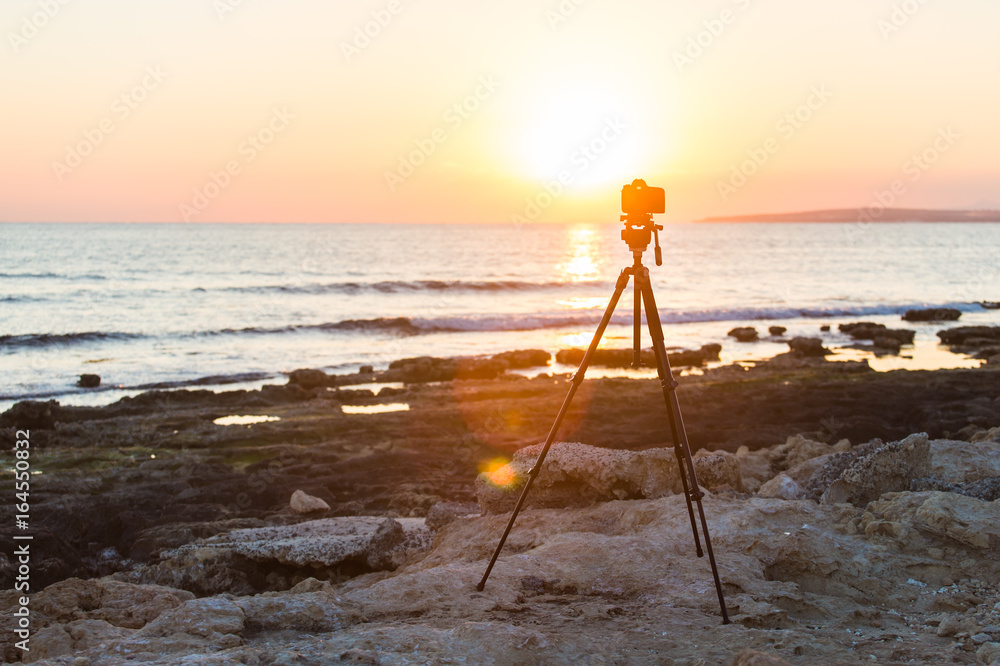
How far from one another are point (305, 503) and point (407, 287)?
3907 centimetres

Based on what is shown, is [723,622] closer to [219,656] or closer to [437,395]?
[219,656]

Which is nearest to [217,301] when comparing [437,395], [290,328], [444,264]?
[290,328]

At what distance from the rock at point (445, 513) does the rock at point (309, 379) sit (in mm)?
10535

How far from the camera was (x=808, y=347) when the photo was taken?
74.7 feet

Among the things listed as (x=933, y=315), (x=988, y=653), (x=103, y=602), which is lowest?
(x=103, y=602)

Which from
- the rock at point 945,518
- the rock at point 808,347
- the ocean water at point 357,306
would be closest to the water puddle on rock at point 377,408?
the ocean water at point 357,306

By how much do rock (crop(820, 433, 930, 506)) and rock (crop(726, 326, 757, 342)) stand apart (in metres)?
22.7

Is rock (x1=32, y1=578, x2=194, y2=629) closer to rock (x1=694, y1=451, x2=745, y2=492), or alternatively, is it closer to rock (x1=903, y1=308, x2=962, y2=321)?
rock (x1=694, y1=451, x2=745, y2=492)

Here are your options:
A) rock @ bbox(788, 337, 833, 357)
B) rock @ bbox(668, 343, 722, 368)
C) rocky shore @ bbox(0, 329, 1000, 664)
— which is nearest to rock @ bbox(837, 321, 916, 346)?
rock @ bbox(788, 337, 833, 357)

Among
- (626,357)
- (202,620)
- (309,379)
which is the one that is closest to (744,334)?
(626,357)

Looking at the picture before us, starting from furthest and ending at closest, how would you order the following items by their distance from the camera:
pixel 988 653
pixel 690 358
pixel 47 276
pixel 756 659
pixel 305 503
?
pixel 47 276, pixel 690 358, pixel 305 503, pixel 988 653, pixel 756 659

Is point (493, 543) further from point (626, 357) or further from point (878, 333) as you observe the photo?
point (878, 333)

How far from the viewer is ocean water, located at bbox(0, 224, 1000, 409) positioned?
2334cm

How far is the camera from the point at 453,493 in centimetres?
959
